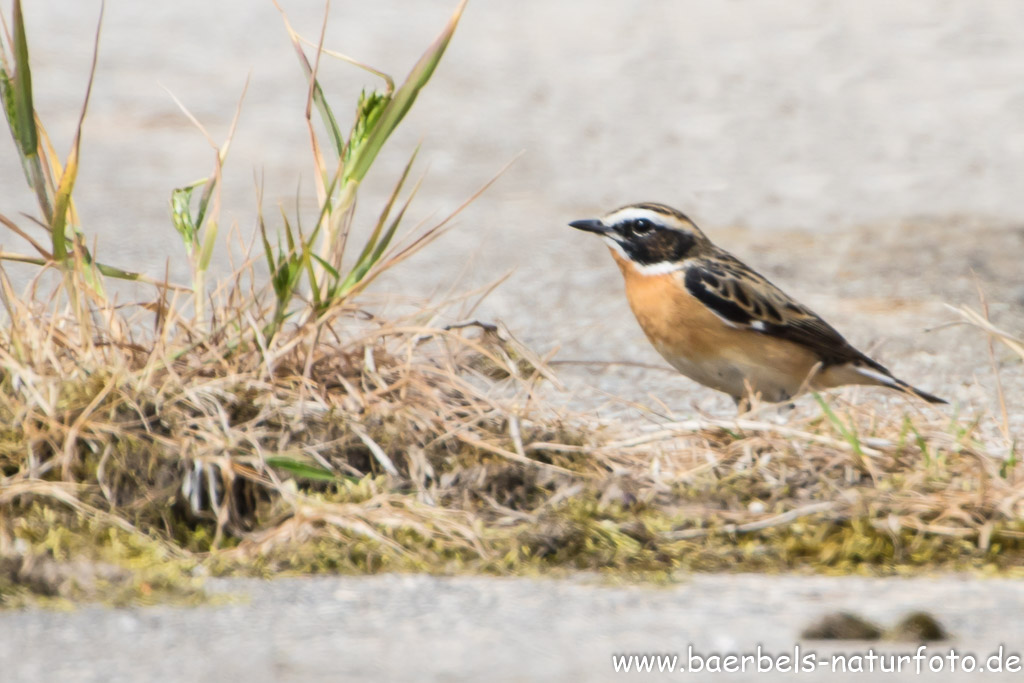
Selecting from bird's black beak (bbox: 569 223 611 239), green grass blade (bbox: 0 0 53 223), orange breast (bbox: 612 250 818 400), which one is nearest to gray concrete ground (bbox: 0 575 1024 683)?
green grass blade (bbox: 0 0 53 223)

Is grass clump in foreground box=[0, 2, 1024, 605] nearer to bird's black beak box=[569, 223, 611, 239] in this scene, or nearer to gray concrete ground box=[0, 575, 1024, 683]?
gray concrete ground box=[0, 575, 1024, 683]

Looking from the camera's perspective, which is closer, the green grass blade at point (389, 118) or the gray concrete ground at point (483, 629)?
the gray concrete ground at point (483, 629)

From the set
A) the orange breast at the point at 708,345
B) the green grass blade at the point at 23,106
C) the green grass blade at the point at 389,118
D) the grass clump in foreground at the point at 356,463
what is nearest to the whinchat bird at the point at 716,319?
the orange breast at the point at 708,345

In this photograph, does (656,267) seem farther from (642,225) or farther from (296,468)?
(296,468)

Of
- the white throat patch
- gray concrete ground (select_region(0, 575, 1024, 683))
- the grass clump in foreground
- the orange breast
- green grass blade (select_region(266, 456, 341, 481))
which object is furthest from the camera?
the white throat patch

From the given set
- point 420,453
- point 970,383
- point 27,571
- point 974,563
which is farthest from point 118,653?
point 970,383

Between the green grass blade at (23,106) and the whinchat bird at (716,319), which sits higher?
the green grass blade at (23,106)

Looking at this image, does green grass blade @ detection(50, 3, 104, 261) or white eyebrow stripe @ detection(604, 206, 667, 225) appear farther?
white eyebrow stripe @ detection(604, 206, 667, 225)

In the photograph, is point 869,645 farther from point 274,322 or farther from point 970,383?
point 970,383

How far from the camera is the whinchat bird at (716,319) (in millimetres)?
6387

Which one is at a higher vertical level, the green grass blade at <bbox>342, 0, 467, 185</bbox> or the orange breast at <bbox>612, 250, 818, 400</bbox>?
the green grass blade at <bbox>342, 0, 467, 185</bbox>

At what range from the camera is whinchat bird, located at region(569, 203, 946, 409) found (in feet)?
21.0

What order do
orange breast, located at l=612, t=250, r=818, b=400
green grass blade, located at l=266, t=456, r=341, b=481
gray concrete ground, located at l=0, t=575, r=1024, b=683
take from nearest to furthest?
gray concrete ground, located at l=0, t=575, r=1024, b=683
green grass blade, located at l=266, t=456, r=341, b=481
orange breast, located at l=612, t=250, r=818, b=400

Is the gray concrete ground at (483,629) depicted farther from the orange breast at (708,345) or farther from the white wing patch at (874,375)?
the white wing patch at (874,375)
